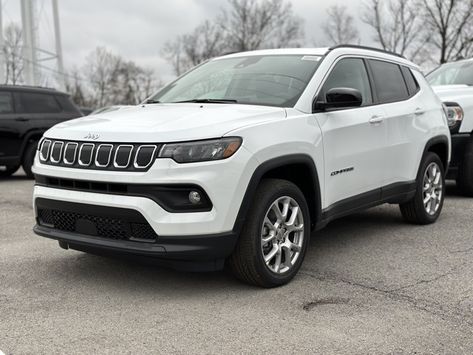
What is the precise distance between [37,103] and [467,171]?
25.6 ft

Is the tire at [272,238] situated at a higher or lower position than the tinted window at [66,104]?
higher

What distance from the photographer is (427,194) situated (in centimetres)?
612

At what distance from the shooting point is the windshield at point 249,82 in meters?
4.51

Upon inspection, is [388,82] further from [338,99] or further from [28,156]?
[28,156]

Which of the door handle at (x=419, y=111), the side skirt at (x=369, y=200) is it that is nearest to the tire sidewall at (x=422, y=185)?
the side skirt at (x=369, y=200)

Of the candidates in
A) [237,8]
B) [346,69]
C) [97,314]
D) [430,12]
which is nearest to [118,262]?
[97,314]

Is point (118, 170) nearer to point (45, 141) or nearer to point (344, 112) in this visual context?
point (45, 141)

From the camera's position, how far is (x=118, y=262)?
4613 mm

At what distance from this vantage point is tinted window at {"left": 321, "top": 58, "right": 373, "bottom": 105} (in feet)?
15.7

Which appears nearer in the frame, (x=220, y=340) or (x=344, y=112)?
(x=220, y=340)

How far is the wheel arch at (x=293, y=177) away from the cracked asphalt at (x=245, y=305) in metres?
0.53

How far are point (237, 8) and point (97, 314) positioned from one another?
172 feet

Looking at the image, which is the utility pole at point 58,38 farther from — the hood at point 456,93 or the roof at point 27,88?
the hood at point 456,93

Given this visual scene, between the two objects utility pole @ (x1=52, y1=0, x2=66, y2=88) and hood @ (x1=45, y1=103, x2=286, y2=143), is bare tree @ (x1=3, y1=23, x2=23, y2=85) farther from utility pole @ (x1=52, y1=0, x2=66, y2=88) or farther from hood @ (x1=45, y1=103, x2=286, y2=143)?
hood @ (x1=45, y1=103, x2=286, y2=143)
